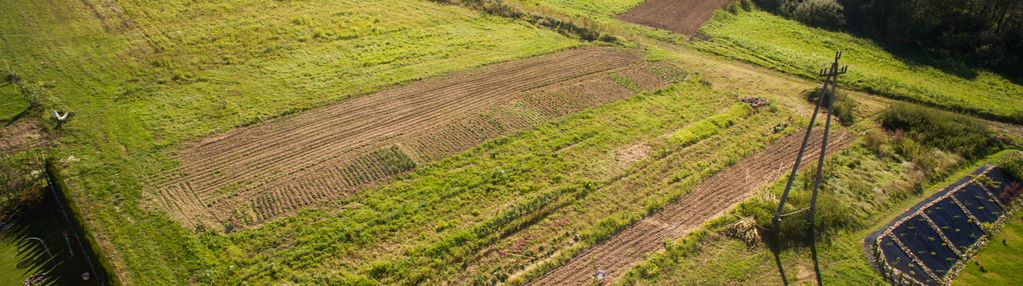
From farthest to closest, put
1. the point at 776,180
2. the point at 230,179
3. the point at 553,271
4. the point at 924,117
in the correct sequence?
the point at 924,117 → the point at 776,180 → the point at 230,179 → the point at 553,271

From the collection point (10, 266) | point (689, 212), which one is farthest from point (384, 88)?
point (689, 212)

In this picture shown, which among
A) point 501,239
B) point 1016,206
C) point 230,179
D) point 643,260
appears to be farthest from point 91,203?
point 1016,206

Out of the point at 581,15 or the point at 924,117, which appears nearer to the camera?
the point at 924,117

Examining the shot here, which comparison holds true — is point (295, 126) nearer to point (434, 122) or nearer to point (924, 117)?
Answer: point (434, 122)

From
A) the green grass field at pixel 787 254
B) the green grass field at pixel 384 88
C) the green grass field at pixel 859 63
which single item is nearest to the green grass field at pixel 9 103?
the green grass field at pixel 384 88

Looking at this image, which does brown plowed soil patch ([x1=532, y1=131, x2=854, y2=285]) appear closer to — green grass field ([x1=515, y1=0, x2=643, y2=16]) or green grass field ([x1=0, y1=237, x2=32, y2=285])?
green grass field ([x1=0, y1=237, x2=32, y2=285])

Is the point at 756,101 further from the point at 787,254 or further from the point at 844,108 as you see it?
the point at 787,254

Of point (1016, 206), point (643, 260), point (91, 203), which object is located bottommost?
point (91, 203)
